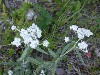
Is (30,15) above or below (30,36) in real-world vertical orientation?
above

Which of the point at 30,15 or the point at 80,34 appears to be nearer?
the point at 80,34

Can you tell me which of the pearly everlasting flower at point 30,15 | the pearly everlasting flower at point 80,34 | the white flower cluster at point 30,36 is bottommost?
the pearly everlasting flower at point 80,34

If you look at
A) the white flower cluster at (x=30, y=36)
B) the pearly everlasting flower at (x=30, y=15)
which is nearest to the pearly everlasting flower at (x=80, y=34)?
the white flower cluster at (x=30, y=36)

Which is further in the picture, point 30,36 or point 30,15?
point 30,15

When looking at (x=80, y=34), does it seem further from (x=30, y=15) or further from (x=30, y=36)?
(x=30, y=15)

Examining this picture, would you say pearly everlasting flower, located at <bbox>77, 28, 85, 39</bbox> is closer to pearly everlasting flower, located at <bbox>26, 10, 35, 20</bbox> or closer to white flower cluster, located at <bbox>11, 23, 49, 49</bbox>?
white flower cluster, located at <bbox>11, 23, 49, 49</bbox>

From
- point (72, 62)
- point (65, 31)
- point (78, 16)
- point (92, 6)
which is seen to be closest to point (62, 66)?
point (72, 62)

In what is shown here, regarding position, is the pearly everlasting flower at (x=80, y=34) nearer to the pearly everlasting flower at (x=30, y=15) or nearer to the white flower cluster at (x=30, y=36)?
the white flower cluster at (x=30, y=36)

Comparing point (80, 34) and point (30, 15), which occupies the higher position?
point (30, 15)

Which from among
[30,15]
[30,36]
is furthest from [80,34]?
[30,15]

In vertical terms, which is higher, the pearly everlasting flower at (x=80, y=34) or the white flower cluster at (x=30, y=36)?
the white flower cluster at (x=30, y=36)

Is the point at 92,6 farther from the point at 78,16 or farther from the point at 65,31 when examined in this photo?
the point at 65,31
